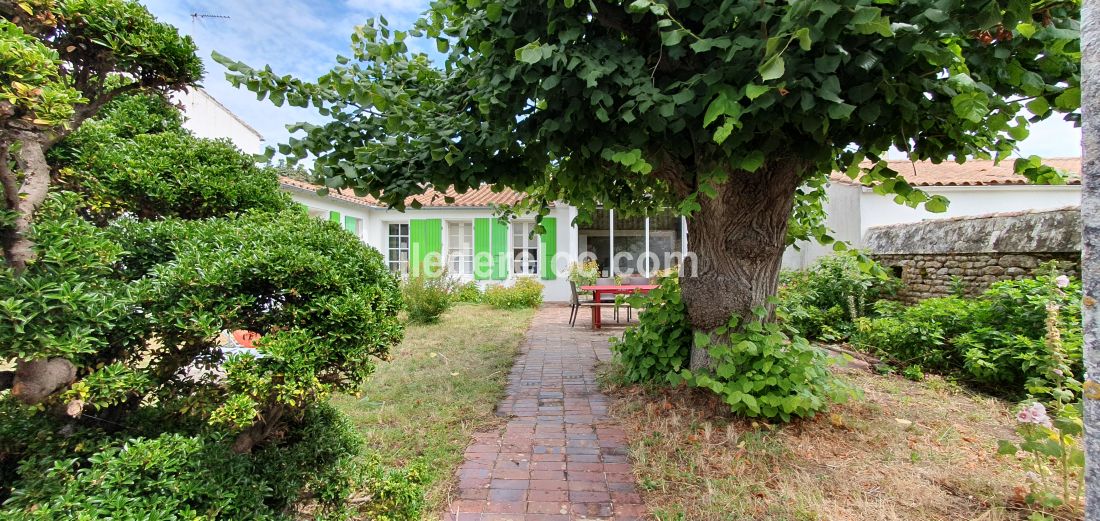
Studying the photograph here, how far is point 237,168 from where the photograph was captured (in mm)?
1984

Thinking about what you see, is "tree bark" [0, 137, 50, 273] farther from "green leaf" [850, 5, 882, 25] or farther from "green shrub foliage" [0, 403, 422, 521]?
"green leaf" [850, 5, 882, 25]

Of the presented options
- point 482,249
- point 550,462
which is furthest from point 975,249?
point 482,249

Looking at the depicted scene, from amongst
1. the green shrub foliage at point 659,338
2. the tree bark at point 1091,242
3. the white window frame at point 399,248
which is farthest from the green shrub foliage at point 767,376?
the white window frame at point 399,248

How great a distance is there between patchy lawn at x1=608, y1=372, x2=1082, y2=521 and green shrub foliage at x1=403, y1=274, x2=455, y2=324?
5.19 meters

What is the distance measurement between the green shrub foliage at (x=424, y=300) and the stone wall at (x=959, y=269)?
24.4ft

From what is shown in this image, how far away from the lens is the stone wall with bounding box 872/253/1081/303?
185 inches

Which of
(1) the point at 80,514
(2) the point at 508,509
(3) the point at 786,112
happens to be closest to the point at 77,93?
(1) the point at 80,514

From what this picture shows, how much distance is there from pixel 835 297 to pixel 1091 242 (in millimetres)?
6721

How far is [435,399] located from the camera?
405cm

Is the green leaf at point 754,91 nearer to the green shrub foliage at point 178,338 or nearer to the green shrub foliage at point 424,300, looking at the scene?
the green shrub foliage at point 178,338

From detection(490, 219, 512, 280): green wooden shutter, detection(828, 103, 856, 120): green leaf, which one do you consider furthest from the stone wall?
detection(490, 219, 512, 280): green wooden shutter

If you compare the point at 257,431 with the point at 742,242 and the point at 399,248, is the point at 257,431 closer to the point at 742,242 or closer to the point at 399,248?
the point at 742,242

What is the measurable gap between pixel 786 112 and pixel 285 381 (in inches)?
92.0

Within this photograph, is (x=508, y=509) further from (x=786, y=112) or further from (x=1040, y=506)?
(x=1040, y=506)
